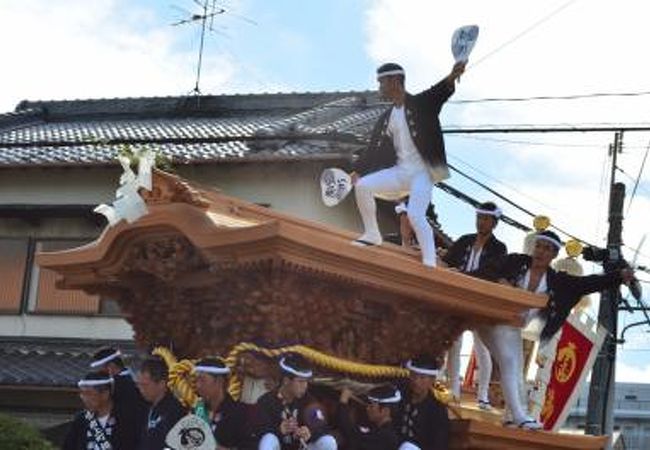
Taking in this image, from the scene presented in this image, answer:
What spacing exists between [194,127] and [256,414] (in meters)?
13.5

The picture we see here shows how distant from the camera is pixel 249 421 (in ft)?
20.3

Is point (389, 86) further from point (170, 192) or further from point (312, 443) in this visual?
point (312, 443)

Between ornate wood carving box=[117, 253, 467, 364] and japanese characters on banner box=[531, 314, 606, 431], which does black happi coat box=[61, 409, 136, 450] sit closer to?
ornate wood carving box=[117, 253, 467, 364]

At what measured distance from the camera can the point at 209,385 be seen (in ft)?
20.5

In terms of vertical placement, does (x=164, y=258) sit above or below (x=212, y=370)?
above

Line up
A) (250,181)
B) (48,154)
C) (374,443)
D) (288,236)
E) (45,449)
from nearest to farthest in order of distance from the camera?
1. (288,236)
2. (374,443)
3. (45,449)
4. (250,181)
5. (48,154)

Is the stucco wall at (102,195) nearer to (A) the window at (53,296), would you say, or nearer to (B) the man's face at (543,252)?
(A) the window at (53,296)

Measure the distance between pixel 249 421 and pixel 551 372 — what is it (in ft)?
18.0

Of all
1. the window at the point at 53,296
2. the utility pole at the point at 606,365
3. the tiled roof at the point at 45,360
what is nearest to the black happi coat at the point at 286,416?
the tiled roof at the point at 45,360

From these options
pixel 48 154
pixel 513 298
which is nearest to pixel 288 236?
pixel 513 298

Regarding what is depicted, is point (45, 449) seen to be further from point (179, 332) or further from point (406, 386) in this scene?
point (406, 386)

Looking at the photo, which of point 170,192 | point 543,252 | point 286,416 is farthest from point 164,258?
point 543,252

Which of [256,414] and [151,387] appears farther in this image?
[151,387]

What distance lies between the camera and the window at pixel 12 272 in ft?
55.4
